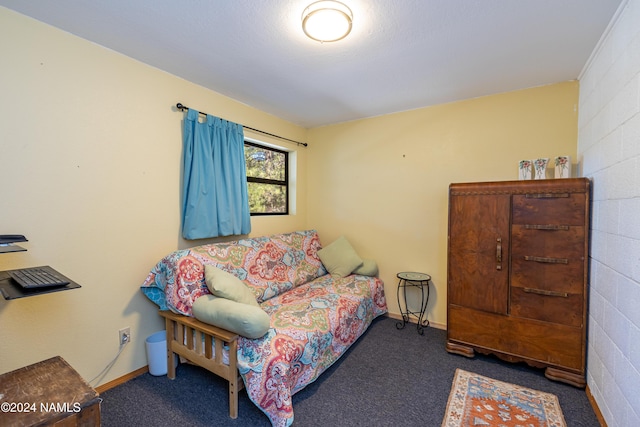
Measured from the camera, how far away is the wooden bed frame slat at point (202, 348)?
169cm

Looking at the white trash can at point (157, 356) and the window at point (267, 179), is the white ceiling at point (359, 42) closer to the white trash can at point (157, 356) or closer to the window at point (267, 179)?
the window at point (267, 179)

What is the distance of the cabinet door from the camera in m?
2.23

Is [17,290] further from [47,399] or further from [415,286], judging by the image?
[415,286]

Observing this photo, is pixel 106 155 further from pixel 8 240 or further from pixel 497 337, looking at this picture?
pixel 497 337

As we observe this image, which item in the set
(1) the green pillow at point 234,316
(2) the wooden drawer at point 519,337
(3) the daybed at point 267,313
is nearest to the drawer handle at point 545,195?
(2) the wooden drawer at point 519,337

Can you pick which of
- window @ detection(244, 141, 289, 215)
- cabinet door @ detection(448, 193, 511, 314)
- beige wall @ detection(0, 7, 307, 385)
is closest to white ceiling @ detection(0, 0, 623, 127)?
beige wall @ detection(0, 7, 307, 385)

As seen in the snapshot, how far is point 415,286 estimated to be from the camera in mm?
3131

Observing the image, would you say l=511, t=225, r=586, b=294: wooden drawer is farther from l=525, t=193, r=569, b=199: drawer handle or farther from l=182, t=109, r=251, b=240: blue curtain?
l=182, t=109, r=251, b=240: blue curtain

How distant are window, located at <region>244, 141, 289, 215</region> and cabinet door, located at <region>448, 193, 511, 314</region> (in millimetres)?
2067

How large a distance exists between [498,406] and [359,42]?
8.41 ft

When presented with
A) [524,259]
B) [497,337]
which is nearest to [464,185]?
[524,259]

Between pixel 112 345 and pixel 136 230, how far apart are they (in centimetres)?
84

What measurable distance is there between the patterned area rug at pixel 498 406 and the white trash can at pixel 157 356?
78.6 inches

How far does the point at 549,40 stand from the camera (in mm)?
1818
